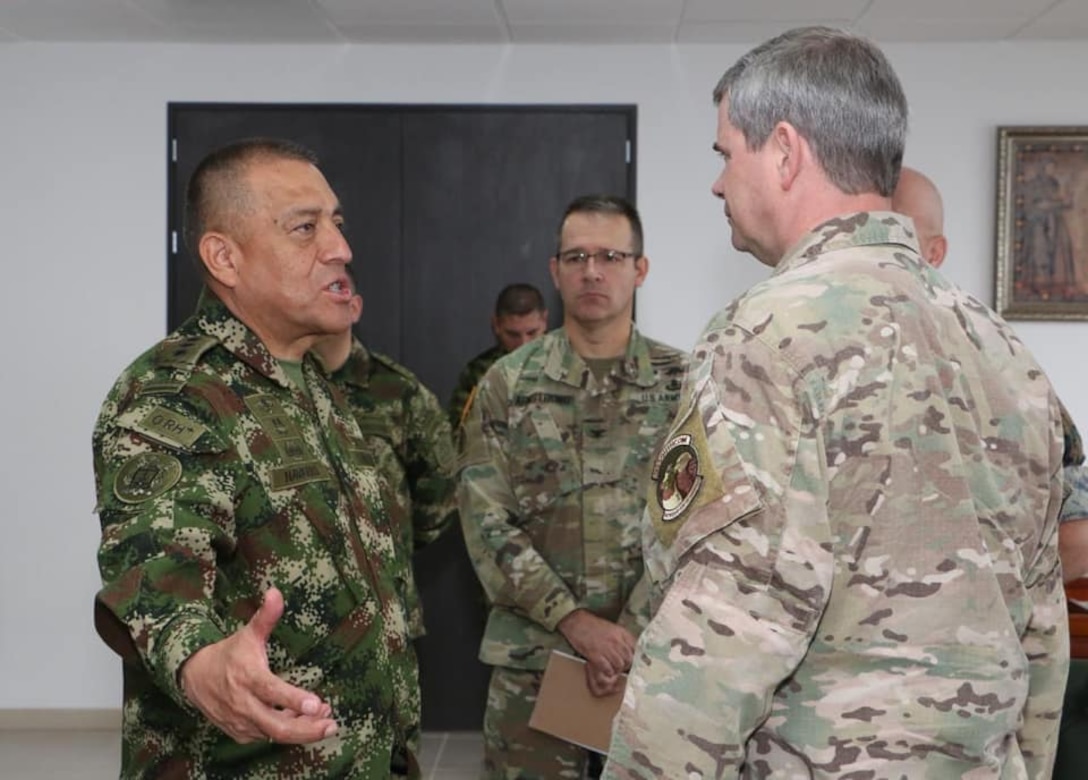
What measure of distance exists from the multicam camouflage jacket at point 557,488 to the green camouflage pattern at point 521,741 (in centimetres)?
6

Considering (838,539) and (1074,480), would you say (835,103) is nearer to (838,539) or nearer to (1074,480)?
(838,539)

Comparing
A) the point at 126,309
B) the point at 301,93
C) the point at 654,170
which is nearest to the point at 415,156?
the point at 301,93

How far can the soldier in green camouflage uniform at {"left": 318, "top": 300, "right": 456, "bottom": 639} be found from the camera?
3.28 metres

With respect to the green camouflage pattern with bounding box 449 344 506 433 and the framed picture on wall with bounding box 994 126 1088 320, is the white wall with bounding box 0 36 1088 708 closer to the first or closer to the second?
the framed picture on wall with bounding box 994 126 1088 320

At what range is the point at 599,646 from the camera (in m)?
2.76

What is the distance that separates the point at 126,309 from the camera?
5.36 meters

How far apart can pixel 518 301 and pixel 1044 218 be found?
2.18m

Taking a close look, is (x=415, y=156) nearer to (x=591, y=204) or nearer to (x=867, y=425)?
(x=591, y=204)

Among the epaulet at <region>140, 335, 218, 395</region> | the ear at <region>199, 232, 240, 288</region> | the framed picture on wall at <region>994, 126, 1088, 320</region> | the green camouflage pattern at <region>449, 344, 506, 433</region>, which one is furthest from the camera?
the framed picture on wall at <region>994, 126, 1088, 320</region>

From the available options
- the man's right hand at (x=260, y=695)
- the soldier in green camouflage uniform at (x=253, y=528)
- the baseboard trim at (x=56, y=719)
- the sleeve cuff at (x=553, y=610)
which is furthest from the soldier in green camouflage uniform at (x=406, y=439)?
the baseboard trim at (x=56, y=719)

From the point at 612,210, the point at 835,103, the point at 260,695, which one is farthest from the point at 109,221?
the point at 835,103

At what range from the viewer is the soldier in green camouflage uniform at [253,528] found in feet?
5.03

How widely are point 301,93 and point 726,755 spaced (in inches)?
177

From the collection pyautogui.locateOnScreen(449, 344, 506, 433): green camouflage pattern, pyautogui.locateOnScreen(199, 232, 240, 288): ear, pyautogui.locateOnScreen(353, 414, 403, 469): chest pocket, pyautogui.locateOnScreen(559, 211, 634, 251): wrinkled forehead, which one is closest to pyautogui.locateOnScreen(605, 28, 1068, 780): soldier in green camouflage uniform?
pyautogui.locateOnScreen(199, 232, 240, 288): ear
